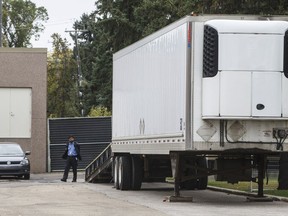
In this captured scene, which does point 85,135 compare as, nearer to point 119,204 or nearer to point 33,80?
point 33,80

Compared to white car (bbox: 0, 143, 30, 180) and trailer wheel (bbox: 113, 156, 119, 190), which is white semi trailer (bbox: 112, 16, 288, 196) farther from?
white car (bbox: 0, 143, 30, 180)

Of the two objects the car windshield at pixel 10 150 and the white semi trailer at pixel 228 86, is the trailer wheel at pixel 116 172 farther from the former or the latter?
the car windshield at pixel 10 150

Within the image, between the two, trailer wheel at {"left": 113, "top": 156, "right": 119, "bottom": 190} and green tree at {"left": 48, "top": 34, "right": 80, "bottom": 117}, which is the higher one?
green tree at {"left": 48, "top": 34, "right": 80, "bottom": 117}

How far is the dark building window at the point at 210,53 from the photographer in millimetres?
17984

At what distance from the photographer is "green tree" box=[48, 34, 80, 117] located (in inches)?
3250

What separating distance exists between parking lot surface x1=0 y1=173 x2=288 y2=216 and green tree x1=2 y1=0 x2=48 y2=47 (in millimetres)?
64480

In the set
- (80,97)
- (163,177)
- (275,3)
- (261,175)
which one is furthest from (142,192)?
(80,97)

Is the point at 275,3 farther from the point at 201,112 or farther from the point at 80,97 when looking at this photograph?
the point at 80,97

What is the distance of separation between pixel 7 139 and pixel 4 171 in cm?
797

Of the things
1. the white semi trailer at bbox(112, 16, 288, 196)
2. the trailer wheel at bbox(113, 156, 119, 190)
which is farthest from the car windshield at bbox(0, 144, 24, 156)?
the white semi trailer at bbox(112, 16, 288, 196)

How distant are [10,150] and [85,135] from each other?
7.78 m

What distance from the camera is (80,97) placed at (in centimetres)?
8181

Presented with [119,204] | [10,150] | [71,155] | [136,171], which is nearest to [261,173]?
[119,204]

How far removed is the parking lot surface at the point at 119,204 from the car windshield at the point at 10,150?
28.1 feet
